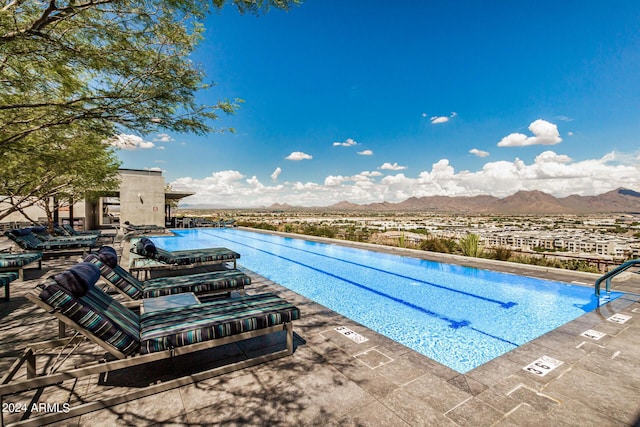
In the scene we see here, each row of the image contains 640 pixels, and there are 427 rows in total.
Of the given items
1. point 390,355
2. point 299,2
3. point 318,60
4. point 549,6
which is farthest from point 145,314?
point 318,60

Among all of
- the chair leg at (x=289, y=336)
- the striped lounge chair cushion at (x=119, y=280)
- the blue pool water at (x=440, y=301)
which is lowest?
the blue pool water at (x=440, y=301)

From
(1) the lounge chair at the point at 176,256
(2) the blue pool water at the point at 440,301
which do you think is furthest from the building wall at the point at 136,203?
(1) the lounge chair at the point at 176,256

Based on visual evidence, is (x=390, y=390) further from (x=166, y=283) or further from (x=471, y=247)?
(x=471, y=247)

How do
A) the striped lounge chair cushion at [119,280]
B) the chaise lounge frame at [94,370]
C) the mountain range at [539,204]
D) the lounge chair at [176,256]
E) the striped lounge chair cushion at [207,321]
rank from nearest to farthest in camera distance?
1. the chaise lounge frame at [94,370]
2. the striped lounge chair cushion at [207,321]
3. the striped lounge chair cushion at [119,280]
4. the lounge chair at [176,256]
5. the mountain range at [539,204]

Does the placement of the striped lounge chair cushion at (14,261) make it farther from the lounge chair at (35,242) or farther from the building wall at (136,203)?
the building wall at (136,203)

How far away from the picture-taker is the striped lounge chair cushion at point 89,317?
82.8 inches

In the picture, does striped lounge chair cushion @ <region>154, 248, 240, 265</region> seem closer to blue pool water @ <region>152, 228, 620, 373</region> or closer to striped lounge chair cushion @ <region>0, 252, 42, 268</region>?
blue pool water @ <region>152, 228, 620, 373</region>

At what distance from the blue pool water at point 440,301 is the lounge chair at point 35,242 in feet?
16.7

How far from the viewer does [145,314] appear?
2844 mm

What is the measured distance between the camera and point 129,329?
7.77ft

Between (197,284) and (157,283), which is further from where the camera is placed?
(157,283)

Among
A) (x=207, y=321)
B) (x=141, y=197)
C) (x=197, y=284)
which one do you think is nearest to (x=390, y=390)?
(x=207, y=321)

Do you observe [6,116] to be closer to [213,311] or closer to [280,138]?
[213,311]

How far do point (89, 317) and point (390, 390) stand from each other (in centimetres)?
249
